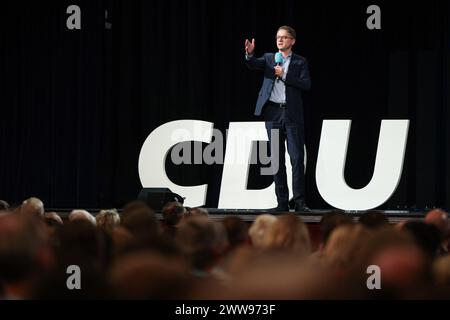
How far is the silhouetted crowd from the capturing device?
5.30 feet

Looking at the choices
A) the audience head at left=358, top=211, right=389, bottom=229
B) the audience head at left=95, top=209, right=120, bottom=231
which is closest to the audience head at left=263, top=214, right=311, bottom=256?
the audience head at left=358, top=211, right=389, bottom=229

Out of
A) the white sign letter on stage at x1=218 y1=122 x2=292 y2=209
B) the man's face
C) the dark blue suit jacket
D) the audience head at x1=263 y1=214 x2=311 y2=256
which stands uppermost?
the man's face

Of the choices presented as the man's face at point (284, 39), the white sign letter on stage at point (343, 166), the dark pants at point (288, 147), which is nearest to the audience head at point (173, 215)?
the dark pants at point (288, 147)

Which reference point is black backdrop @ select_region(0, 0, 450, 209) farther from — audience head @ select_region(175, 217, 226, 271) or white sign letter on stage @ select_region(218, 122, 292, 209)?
audience head @ select_region(175, 217, 226, 271)

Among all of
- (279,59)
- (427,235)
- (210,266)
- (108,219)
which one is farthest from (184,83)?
(210,266)

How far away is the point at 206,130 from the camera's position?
8.18 metres

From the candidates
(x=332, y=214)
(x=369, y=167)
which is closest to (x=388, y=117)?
(x=369, y=167)

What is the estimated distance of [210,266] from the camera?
8.21 feet

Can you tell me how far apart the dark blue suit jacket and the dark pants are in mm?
72

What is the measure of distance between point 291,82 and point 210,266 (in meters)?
4.17

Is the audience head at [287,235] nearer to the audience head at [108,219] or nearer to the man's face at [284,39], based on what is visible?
the audience head at [108,219]

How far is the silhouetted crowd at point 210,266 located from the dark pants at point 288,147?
3551mm

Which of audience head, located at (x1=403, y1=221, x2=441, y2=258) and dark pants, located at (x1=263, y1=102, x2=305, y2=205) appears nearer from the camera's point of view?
audience head, located at (x1=403, y1=221, x2=441, y2=258)

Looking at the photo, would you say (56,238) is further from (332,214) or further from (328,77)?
(328,77)
